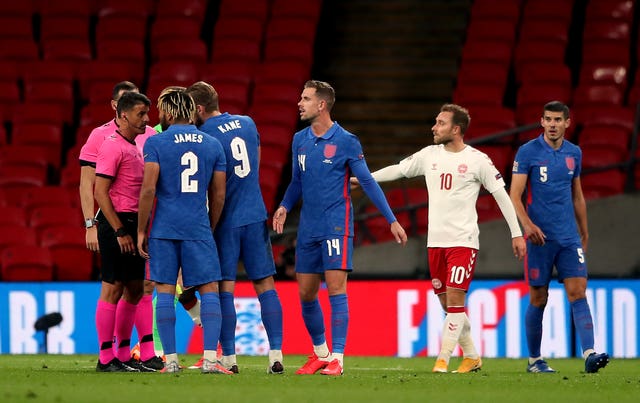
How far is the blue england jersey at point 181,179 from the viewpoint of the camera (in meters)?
8.98

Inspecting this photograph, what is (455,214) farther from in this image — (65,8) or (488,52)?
(65,8)

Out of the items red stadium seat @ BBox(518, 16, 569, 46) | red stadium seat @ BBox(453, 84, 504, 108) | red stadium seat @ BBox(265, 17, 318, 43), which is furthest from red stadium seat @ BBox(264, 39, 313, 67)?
red stadium seat @ BBox(518, 16, 569, 46)

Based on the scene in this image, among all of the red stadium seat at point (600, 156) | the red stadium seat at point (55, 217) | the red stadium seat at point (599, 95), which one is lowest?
the red stadium seat at point (55, 217)

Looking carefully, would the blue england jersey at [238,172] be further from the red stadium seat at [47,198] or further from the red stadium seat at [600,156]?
the red stadium seat at [600,156]

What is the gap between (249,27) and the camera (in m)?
19.3

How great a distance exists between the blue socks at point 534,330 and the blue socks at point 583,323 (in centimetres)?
27

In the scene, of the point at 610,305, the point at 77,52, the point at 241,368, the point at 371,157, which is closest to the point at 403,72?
the point at 371,157

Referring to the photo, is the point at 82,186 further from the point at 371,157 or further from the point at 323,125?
the point at 371,157

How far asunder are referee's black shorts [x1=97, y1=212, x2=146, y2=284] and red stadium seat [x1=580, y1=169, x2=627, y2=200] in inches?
279

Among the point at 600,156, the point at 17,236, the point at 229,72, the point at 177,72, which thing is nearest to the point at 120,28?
the point at 177,72

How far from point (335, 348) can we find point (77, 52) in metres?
10.6

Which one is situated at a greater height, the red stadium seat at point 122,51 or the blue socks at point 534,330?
the red stadium seat at point 122,51

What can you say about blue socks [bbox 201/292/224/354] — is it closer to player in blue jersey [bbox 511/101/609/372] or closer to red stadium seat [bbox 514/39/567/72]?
player in blue jersey [bbox 511/101/609/372]

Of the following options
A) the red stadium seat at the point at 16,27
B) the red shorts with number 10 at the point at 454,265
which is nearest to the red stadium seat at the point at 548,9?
the red stadium seat at the point at 16,27
